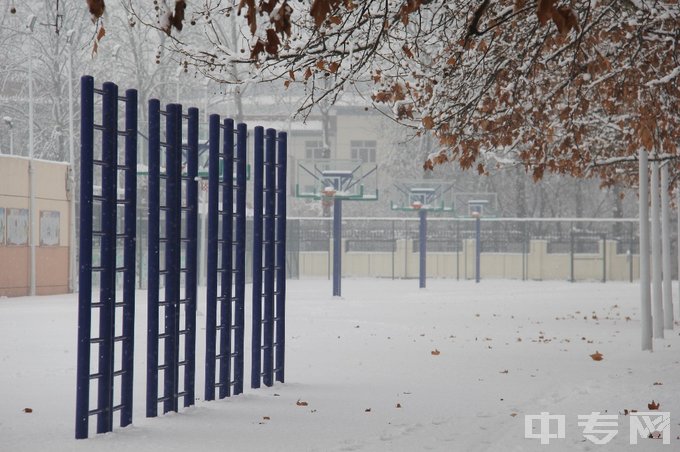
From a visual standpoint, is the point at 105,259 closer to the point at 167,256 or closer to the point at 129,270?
the point at 129,270

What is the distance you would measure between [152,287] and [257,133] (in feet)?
7.55

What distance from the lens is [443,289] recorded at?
115 feet

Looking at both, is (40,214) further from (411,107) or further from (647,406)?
(647,406)

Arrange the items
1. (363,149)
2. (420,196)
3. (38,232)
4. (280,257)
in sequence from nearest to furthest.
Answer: (280,257) < (38,232) < (420,196) < (363,149)

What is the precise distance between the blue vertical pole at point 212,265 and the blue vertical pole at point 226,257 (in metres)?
0.13

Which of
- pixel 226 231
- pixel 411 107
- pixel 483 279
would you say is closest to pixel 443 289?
pixel 483 279

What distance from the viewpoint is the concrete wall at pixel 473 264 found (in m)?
44.9

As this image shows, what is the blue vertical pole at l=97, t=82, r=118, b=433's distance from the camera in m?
7.72

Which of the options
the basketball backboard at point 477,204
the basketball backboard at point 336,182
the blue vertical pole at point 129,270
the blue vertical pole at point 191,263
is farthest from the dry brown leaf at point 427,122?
the basketball backboard at point 477,204

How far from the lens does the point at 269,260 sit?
10664 mm

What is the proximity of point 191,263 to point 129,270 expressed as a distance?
1.04 meters

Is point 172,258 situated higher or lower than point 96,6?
lower

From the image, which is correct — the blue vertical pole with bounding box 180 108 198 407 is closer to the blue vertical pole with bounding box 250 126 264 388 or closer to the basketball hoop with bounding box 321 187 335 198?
the blue vertical pole with bounding box 250 126 264 388

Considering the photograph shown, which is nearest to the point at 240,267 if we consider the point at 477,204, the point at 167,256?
the point at 167,256
